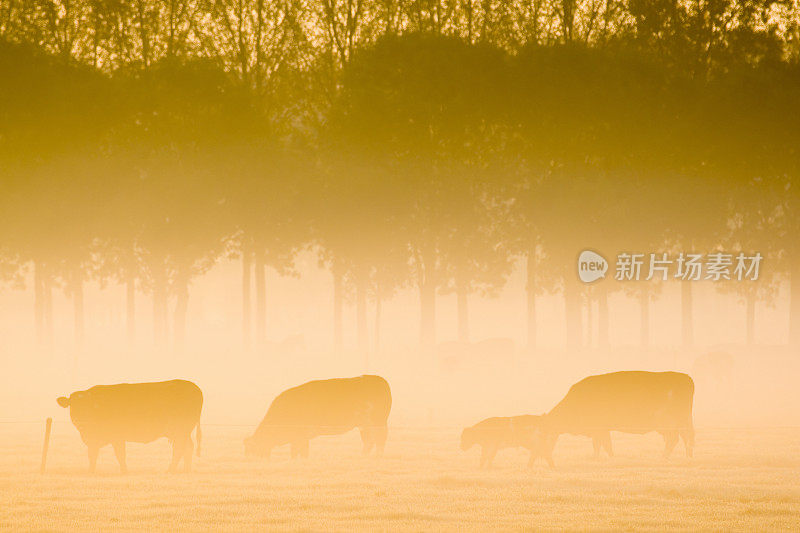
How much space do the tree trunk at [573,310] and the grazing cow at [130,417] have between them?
26623mm

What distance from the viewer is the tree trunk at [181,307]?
159 ft

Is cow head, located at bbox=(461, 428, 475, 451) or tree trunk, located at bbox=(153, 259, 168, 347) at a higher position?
tree trunk, located at bbox=(153, 259, 168, 347)

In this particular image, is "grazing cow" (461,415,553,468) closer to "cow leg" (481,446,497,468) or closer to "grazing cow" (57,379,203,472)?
"cow leg" (481,446,497,468)

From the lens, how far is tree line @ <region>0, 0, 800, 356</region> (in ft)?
157

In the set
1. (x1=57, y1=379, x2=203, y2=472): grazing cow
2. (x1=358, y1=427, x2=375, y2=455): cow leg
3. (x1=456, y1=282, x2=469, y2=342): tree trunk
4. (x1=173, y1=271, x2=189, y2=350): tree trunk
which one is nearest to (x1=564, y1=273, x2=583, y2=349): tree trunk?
(x1=456, y1=282, x2=469, y2=342): tree trunk

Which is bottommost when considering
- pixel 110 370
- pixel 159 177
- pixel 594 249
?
pixel 110 370

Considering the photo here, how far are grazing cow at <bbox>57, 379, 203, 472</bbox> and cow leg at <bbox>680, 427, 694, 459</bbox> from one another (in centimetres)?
1083

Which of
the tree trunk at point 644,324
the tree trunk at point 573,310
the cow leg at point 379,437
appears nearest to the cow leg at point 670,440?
the cow leg at point 379,437

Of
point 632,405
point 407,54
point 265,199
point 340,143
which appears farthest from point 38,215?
point 632,405

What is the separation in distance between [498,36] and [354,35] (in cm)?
587

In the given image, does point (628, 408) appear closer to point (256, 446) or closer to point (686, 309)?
point (256, 446)

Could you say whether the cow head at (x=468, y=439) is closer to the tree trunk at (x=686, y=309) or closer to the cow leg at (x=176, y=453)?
the cow leg at (x=176, y=453)

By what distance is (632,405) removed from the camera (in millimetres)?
27938

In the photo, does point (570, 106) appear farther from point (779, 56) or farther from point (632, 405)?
point (632, 405)
